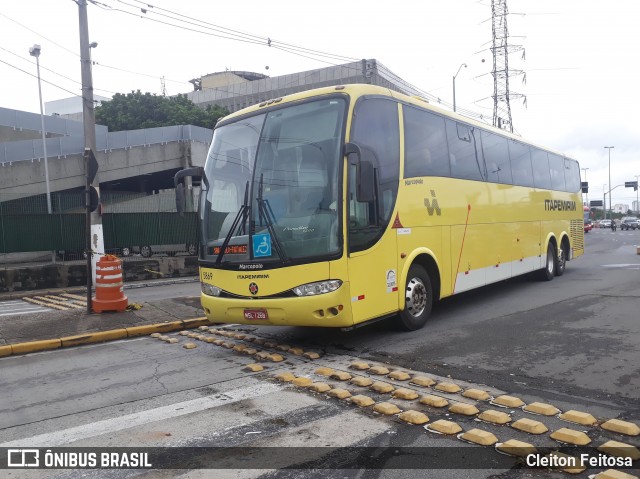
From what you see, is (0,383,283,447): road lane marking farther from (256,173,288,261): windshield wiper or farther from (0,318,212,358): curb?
(0,318,212,358): curb

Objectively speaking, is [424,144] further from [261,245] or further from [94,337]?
[94,337]

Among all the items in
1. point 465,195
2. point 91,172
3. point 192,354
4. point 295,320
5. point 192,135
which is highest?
point 192,135

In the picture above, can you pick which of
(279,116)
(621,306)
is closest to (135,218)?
(279,116)

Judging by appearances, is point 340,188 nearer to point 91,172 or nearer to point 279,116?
point 279,116

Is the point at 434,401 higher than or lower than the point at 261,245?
lower

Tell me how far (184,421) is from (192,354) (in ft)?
9.06

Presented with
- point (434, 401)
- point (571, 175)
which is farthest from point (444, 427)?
point (571, 175)

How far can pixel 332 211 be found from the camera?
21.6ft

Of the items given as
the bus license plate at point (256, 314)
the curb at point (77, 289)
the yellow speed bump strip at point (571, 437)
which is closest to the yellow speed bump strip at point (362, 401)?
the yellow speed bump strip at point (571, 437)

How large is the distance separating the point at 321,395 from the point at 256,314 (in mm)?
2037

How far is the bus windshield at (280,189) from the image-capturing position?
663cm

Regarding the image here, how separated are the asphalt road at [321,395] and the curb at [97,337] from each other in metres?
0.21

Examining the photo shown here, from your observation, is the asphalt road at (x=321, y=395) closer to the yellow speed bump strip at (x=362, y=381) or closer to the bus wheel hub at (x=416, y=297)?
the yellow speed bump strip at (x=362, y=381)

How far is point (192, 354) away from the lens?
7305 millimetres
